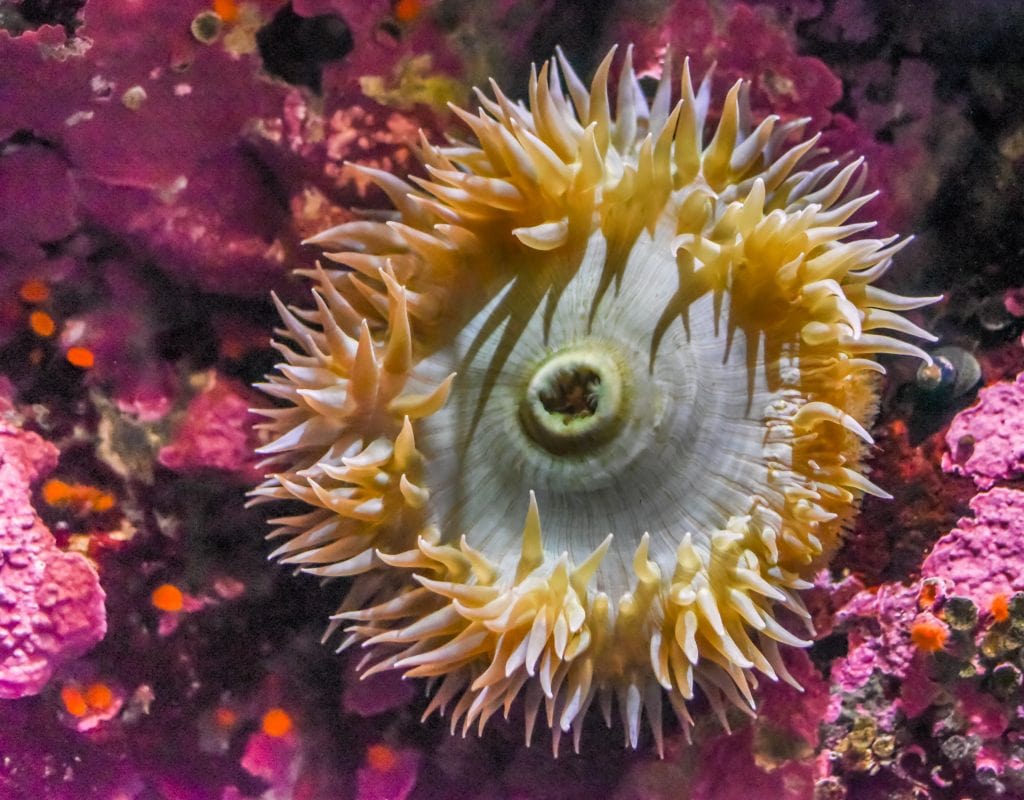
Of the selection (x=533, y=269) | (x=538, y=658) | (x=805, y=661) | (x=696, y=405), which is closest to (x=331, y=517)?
(x=538, y=658)

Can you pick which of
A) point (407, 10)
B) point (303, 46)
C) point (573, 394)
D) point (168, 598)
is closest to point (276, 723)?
point (168, 598)

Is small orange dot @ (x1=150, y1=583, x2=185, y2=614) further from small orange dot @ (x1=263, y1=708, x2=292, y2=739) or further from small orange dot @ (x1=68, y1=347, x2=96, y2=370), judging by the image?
small orange dot @ (x1=68, y1=347, x2=96, y2=370)

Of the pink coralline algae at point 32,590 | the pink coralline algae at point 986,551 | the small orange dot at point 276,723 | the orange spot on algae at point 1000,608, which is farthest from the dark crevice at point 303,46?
the orange spot on algae at point 1000,608

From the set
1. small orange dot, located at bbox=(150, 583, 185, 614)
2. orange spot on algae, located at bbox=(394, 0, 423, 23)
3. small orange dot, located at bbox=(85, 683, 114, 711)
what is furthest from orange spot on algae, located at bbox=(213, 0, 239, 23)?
small orange dot, located at bbox=(85, 683, 114, 711)

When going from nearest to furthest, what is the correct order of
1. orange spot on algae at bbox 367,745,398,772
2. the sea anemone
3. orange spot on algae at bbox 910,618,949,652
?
the sea anemone < orange spot on algae at bbox 910,618,949,652 < orange spot on algae at bbox 367,745,398,772

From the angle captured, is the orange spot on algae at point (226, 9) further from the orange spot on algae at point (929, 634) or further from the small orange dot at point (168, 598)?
the orange spot on algae at point (929, 634)
